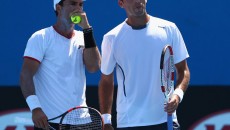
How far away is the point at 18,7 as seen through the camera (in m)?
6.95

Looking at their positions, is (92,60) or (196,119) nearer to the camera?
(92,60)

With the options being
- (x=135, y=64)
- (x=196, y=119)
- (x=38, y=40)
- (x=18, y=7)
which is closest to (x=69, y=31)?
(x=38, y=40)

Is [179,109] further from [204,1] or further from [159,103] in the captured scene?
[159,103]

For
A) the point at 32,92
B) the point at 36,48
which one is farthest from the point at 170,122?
the point at 36,48

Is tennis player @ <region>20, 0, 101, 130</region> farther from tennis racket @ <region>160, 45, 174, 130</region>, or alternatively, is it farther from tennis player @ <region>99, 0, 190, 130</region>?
tennis racket @ <region>160, 45, 174, 130</region>

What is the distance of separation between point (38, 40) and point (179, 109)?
1.96 m

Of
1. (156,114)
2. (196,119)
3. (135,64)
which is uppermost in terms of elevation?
(135,64)

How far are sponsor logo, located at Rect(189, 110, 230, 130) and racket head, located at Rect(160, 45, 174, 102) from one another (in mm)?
1767

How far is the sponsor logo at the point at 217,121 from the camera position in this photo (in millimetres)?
6957

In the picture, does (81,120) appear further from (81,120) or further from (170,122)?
(170,122)

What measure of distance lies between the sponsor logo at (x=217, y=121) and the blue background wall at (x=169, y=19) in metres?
0.30

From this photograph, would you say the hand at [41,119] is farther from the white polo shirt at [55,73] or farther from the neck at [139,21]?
the neck at [139,21]

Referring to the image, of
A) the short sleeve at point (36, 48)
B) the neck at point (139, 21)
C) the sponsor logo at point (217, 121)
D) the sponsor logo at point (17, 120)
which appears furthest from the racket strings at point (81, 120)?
the sponsor logo at point (217, 121)

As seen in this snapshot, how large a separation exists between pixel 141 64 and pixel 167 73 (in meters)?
0.21
